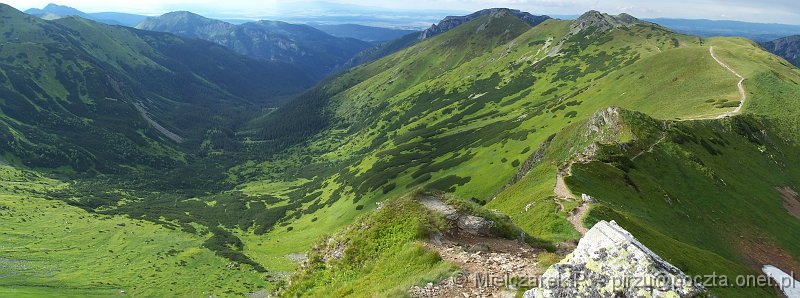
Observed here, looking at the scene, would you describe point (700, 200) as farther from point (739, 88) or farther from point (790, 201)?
point (739, 88)

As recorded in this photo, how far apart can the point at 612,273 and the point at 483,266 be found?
25.7 feet

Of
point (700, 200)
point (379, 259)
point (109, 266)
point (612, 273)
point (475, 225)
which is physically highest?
point (612, 273)

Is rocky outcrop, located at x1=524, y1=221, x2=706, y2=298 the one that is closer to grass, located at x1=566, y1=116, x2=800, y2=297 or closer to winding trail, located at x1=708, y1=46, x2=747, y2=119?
grass, located at x1=566, y1=116, x2=800, y2=297

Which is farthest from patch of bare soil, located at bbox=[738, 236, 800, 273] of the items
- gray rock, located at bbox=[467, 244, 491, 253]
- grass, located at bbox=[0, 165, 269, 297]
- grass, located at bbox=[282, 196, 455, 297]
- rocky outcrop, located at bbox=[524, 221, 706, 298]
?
grass, located at bbox=[0, 165, 269, 297]

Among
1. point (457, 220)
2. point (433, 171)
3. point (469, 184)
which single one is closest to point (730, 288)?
point (457, 220)

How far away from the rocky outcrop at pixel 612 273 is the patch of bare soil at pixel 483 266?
303 centimetres

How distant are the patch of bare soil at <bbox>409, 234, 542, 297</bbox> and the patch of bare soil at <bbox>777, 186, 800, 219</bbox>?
244 ft

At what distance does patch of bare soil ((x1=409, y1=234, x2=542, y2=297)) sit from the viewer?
21094 millimetres

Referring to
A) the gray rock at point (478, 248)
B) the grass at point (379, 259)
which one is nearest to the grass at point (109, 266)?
the grass at point (379, 259)

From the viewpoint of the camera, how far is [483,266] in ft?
76.7

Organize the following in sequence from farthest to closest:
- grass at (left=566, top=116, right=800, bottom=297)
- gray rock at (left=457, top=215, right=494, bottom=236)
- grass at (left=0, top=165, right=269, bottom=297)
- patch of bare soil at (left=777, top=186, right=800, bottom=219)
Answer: grass at (left=0, top=165, right=269, bottom=297)
patch of bare soil at (left=777, top=186, right=800, bottom=219)
grass at (left=566, top=116, right=800, bottom=297)
gray rock at (left=457, top=215, right=494, bottom=236)

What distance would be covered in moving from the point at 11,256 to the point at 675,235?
701 feet

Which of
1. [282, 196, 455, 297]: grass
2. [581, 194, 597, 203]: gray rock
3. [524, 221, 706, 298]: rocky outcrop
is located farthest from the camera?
[581, 194, 597, 203]: gray rock

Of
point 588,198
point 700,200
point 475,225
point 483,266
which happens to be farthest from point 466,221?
point 700,200
